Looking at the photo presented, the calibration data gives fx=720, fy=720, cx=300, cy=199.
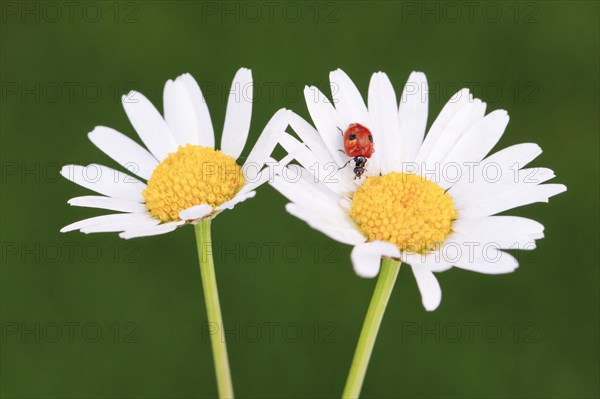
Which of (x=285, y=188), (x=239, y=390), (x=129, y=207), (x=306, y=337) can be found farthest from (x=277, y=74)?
(x=285, y=188)

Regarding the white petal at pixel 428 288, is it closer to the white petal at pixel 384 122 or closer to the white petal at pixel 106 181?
the white petal at pixel 384 122

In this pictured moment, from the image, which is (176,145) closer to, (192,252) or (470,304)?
(192,252)

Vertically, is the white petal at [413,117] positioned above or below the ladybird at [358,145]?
above

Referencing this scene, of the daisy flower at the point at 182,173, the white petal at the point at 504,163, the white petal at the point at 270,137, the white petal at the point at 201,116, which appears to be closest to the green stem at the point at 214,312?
the daisy flower at the point at 182,173

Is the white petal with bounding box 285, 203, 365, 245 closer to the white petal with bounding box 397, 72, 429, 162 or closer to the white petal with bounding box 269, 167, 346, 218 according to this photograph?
the white petal with bounding box 269, 167, 346, 218

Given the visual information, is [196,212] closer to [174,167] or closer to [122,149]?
[174,167]

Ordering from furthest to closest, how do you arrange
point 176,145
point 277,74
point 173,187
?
point 277,74, point 176,145, point 173,187
